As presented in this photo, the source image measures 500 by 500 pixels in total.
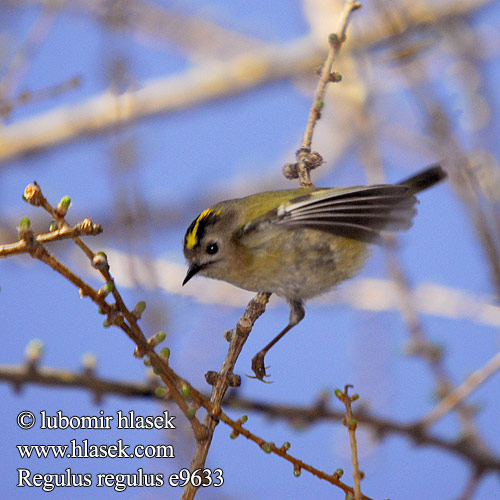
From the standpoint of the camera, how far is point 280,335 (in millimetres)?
2711

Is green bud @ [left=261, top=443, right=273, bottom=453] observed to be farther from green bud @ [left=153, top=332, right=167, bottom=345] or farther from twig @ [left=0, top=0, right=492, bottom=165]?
twig @ [left=0, top=0, right=492, bottom=165]

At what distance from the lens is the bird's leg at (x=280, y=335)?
2717mm

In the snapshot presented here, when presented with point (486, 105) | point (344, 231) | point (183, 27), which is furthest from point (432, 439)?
point (183, 27)

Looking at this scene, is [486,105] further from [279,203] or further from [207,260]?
[207,260]

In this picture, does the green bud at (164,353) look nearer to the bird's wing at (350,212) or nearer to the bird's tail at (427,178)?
the bird's wing at (350,212)

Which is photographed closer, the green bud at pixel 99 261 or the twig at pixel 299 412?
the green bud at pixel 99 261

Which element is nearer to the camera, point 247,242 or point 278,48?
point 247,242

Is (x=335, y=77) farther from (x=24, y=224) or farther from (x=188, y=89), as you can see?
(x=188, y=89)

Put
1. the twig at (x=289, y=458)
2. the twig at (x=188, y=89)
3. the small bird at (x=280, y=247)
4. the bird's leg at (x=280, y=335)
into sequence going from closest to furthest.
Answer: the twig at (x=289, y=458) → the small bird at (x=280, y=247) → the bird's leg at (x=280, y=335) → the twig at (x=188, y=89)

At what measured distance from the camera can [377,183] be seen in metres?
2.38

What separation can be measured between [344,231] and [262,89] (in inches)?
137

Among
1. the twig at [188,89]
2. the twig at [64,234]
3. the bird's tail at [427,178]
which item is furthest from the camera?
the twig at [188,89]

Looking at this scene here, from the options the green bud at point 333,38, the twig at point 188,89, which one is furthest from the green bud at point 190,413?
the twig at point 188,89

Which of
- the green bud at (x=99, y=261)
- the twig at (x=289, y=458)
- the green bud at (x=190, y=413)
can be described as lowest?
the twig at (x=289, y=458)
